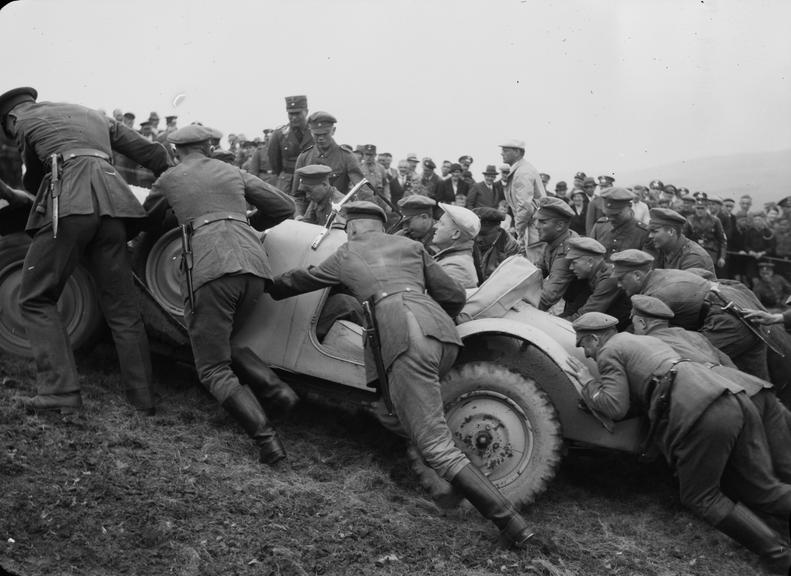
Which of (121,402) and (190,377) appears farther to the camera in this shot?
(190,377)

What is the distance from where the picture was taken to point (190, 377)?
19.8 feet

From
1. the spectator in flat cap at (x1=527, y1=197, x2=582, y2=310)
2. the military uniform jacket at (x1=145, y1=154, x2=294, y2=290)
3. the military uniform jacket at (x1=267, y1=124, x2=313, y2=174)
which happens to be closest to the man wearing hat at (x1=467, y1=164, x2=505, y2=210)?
the military uniform jacket at (x1=267, y1=124, x2=313, y2=174)

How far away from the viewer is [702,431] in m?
4.63

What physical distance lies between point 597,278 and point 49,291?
373 cm

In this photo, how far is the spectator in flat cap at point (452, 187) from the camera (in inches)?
566

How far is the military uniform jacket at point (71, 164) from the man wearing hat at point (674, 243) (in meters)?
3.95

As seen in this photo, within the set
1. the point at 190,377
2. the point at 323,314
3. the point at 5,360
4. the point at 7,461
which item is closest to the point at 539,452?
the point at 323,314

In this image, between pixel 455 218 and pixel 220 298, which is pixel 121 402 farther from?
pixel 455 218

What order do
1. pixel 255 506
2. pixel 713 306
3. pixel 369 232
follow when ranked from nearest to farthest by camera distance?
pixel 255 506 → pixel 369 232 → pixel 713 306

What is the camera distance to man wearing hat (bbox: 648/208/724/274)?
6941mm

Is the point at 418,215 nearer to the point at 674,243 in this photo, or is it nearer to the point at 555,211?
the point at 555,211

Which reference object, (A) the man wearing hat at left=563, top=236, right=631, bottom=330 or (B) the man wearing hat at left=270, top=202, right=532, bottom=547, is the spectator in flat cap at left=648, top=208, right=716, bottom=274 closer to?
(A) the man wearing hat at left=563, top=236, right=631, bottom=330

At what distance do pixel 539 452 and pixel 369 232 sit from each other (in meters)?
1.64

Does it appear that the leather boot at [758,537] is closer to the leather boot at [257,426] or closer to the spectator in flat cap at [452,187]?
the leather boot at [257,426]
